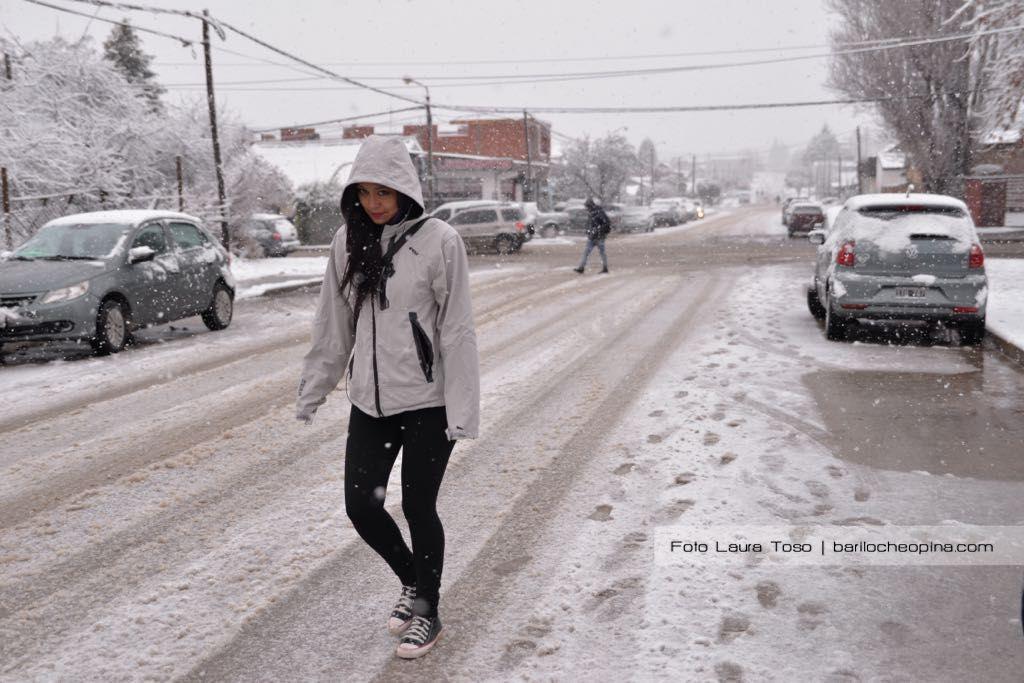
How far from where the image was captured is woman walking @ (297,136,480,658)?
9.89 ft

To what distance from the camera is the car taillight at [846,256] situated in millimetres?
9719

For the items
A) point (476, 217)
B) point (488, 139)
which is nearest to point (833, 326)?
point (476, 217)

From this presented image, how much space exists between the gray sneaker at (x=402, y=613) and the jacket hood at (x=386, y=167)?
147cm

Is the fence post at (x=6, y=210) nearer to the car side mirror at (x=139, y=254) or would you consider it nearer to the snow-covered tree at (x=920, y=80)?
the car side mirror at (x=139, y=254)

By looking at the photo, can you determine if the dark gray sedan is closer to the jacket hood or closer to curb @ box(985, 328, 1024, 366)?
the jacket hood

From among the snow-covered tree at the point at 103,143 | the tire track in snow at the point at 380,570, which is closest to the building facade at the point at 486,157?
the snow-covered tree at the point at 103,143

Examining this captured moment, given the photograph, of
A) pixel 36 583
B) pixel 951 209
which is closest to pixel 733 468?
pixel 36 583

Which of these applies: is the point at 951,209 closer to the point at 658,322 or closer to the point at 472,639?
the point at 658,322

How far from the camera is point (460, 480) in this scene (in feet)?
17.0

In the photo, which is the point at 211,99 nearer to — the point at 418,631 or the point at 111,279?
the point at 111,279

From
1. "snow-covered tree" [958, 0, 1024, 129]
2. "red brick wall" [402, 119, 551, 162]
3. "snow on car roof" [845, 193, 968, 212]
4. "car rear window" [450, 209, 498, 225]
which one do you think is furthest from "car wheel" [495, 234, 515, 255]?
"red brick wall" [402, 119, 551, 162]

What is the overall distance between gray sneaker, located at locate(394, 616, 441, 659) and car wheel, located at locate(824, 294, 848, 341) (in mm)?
7822

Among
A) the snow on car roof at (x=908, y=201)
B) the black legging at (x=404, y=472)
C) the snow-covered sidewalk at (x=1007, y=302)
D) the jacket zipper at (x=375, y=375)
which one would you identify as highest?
the snow on car roof at (x=908, y=201)

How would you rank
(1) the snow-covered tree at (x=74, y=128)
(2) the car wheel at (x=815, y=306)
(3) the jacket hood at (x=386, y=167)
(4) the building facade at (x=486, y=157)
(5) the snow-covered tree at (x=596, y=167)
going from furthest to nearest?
(5) the snow-covered tree at (x=596, y=167), (4) the building facade at (x=486, y=157), (1) the snow-covered tree at (x=74, y=128), (2) the car wheel at (x=815, y=306), (3) the jacket hood at (x=386, y=167)
